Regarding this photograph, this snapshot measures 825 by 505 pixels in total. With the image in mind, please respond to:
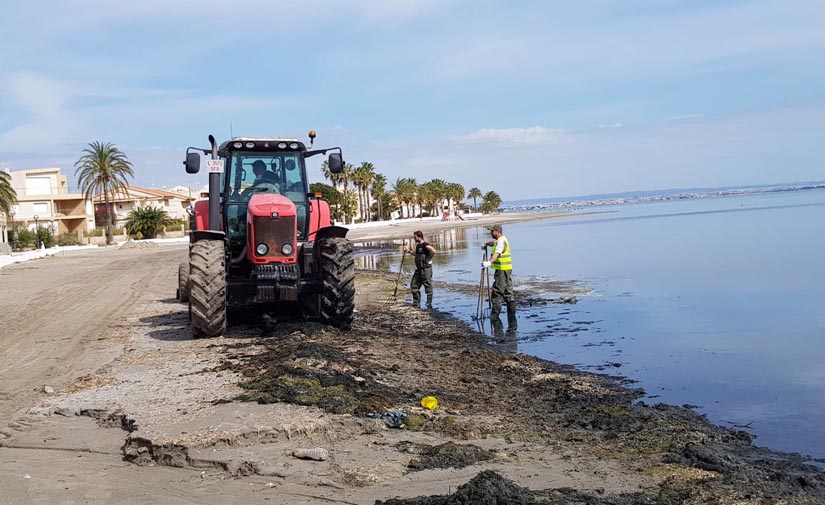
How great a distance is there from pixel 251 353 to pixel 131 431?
3.69 metres

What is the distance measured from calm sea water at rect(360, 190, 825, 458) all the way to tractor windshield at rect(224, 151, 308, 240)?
386 cm

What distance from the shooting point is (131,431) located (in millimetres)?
7098

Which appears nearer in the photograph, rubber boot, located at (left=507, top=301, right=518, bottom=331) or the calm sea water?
the calm sea water

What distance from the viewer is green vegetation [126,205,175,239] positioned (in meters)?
71.9

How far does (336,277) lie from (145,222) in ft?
210

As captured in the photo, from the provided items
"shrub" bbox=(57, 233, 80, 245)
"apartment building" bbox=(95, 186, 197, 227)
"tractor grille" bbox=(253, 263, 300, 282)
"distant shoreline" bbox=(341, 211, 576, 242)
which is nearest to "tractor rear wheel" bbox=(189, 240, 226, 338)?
"tractor grille" bbox=(253, 263, 300, 282)

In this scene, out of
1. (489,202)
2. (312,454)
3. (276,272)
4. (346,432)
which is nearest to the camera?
(312,454)

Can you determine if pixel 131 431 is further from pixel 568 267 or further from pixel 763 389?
pixel 568 267

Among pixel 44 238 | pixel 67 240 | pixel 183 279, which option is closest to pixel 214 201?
pixel 183 279

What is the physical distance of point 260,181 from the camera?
1254 cm

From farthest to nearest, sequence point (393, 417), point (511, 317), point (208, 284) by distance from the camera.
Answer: point (511, 317)
point (208, 284)
point (393, 417)

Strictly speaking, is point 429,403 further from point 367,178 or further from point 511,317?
point 367,178

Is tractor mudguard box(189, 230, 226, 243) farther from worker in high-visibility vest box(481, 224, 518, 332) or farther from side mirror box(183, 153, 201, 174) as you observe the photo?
worker in high-visibility vest box(481, 224, 518, 332)

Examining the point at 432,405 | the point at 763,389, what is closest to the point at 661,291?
the point at 763,389
